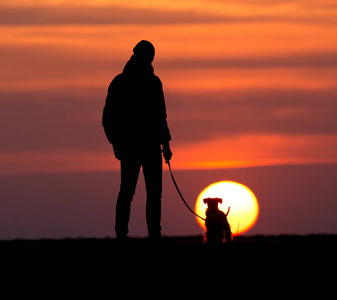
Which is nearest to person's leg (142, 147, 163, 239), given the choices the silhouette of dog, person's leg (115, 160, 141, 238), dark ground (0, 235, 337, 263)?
person's leg (115, 160, 141, 238)

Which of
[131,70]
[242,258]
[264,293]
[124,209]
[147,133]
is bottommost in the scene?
[264,293]

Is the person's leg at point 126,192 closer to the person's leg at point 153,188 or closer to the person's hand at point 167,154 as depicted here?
the person's leg at point 153,188

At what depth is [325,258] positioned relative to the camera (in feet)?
35.5

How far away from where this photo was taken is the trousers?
40.7ft

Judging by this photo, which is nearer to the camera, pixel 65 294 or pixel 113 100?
pixel 65 294

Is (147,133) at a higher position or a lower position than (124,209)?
higher

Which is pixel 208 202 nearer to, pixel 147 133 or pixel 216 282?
pixel 147 133

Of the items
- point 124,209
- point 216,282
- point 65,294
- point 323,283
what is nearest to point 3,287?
point 65,294

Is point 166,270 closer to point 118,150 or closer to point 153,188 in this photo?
point 153,188

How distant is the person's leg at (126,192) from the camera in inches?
488

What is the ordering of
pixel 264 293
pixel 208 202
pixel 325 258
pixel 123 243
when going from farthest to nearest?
pixel 208 202, pixel 123 243, pixel 325 258, pixel 264 293

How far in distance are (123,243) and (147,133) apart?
1642 millimetres

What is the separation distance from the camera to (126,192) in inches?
489

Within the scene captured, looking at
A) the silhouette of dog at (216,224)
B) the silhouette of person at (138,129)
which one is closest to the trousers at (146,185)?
the silhouette of person at (138,129)
